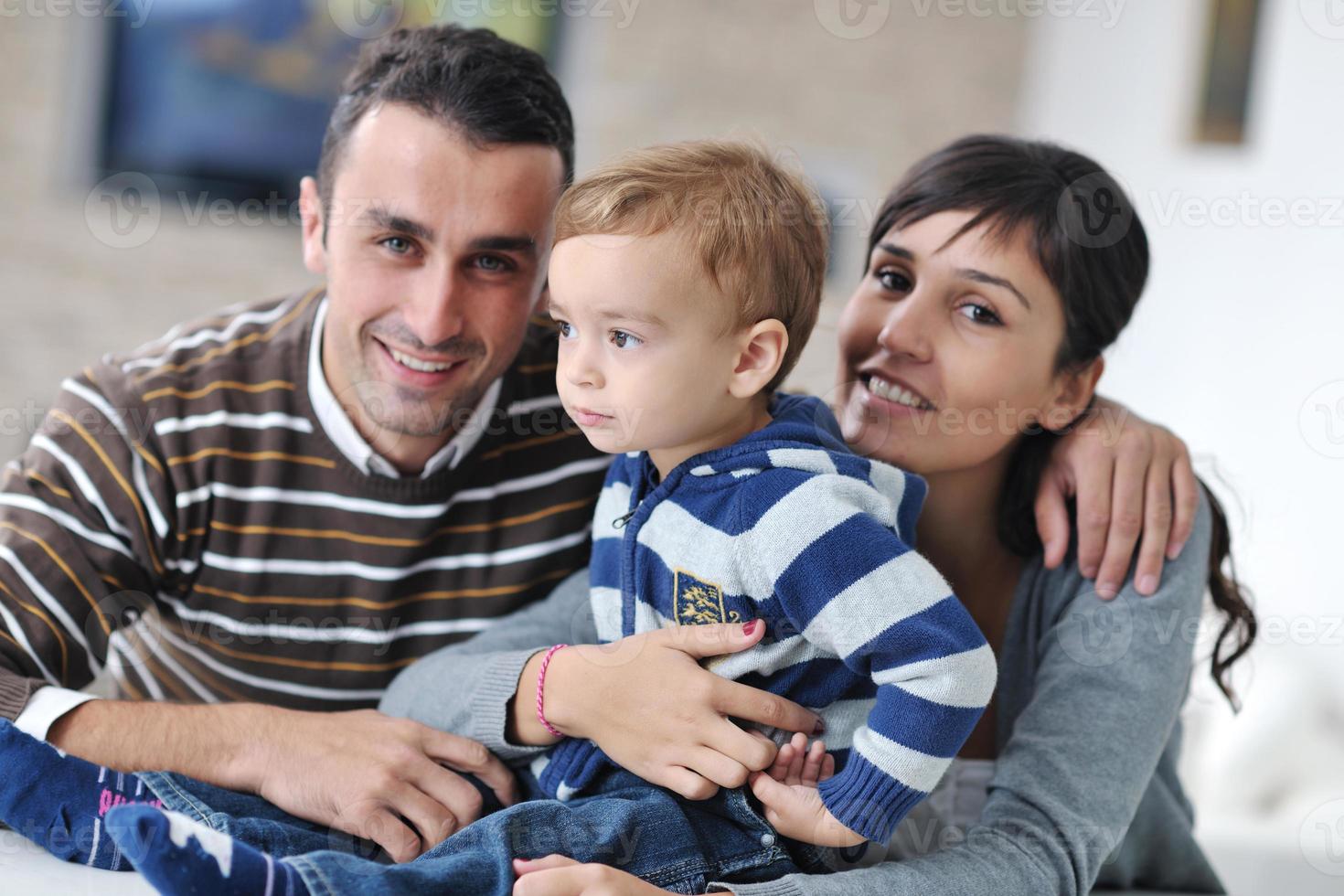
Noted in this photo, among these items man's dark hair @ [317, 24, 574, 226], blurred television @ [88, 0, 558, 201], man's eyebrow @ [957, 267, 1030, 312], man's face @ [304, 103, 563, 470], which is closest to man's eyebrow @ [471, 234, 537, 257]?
man's face @ [304, 103, 563, 470]

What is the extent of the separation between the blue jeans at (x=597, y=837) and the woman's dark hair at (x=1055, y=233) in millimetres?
516

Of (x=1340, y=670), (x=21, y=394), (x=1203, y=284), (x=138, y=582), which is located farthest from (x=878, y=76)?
(x=138, y=582)

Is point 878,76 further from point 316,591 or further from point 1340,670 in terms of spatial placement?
point 316,591

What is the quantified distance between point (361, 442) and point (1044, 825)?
34.4 inches

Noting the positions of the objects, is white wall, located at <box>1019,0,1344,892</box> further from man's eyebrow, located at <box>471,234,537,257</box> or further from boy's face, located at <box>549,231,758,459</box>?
man's eyebrow, located at <box>471,234,537,257</box>

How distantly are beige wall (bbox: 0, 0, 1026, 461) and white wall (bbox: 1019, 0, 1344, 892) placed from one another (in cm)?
99

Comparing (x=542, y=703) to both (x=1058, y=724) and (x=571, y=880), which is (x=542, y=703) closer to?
(x=571, y=880)

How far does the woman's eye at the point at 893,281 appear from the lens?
1392 millimetres

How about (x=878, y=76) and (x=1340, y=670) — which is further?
(x=878, y=76)

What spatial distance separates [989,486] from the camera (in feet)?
4.77

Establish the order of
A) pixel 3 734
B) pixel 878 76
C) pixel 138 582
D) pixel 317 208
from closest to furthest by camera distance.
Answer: pixel 3 734, pixel 138 582, pixel 317 208, pixel 878 76

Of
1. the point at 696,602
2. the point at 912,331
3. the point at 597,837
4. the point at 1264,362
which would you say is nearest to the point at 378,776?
the point at 597,837

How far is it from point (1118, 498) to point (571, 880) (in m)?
0.72

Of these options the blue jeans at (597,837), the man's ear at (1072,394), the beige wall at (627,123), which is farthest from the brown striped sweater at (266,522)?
the beige wall at (627,123)
